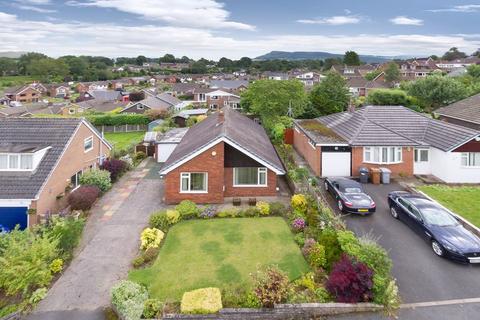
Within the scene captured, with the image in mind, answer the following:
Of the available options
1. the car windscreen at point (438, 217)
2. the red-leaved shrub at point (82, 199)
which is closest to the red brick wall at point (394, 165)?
the car windscreen at point (438, 217)

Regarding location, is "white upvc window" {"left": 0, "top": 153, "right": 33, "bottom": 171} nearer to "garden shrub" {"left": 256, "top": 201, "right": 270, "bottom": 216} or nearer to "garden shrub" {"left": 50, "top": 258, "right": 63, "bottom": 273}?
"garden shrub" {"left": 50, "top": 258, "right": 63, "bottom": 273}

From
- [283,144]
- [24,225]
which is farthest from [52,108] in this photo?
[24,225]

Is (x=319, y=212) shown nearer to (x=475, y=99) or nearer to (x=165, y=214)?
(x=165, y=214)

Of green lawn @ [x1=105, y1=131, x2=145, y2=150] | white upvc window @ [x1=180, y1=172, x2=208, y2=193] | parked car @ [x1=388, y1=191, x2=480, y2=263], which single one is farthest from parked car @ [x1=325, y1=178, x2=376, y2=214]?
green lawn @ [x1=105, y1=131, x2=145, y2=150]

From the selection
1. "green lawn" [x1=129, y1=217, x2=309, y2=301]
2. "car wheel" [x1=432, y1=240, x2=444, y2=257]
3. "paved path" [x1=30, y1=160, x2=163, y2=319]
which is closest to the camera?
"paved path" [x1=30, y1=160, x2=163, y2=319]

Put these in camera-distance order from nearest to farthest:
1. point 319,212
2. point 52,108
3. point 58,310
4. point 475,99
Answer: point 58,310, point 319,212, point 475,99, point 52,108

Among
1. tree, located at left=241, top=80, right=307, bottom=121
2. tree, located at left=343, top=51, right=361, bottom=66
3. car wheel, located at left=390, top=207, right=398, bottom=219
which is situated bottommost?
car wheel, located at left=390, top=207, right=398, bottom=219

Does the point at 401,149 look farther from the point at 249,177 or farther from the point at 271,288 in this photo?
the point at 271,288

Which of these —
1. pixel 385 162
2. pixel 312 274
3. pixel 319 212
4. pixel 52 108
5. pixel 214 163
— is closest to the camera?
pixel 312 274
